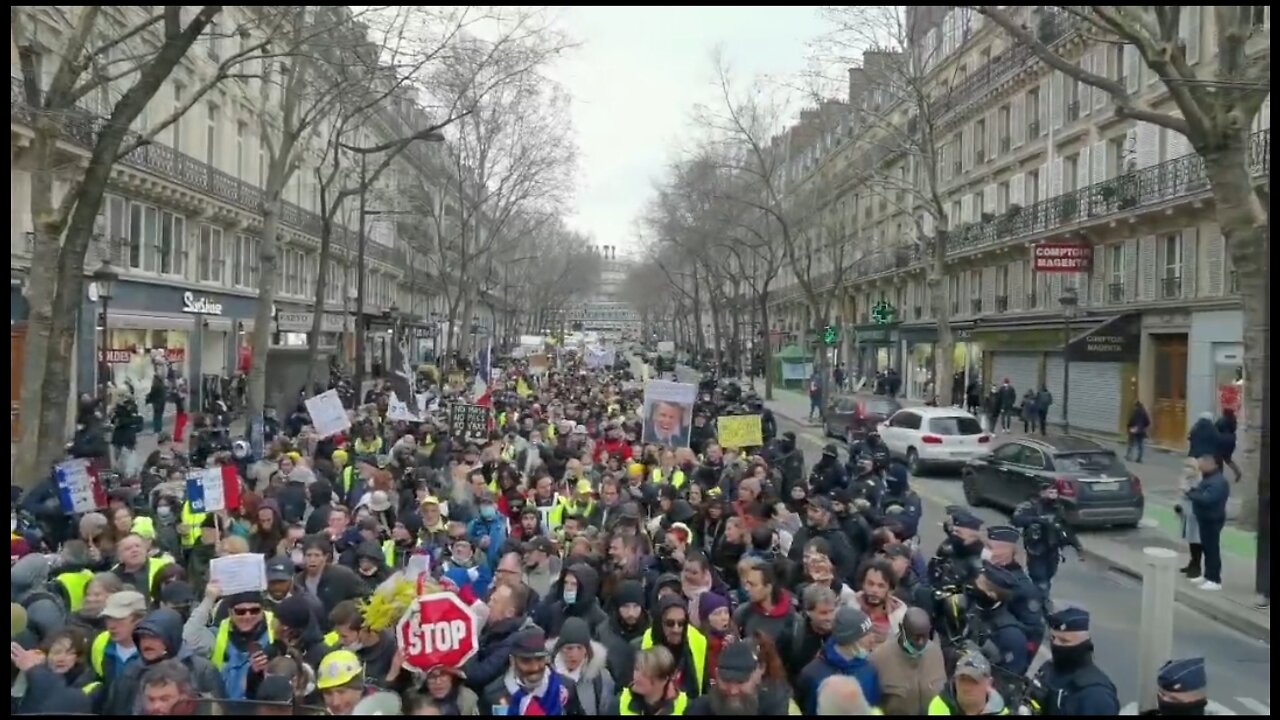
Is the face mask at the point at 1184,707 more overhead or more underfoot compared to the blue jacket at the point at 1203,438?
more underfoot

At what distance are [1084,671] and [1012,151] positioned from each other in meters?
33.6

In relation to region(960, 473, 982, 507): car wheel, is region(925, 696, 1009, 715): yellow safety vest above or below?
above

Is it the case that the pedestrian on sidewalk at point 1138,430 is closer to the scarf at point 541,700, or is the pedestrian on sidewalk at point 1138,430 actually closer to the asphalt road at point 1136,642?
the asphalt road at point 1136,642

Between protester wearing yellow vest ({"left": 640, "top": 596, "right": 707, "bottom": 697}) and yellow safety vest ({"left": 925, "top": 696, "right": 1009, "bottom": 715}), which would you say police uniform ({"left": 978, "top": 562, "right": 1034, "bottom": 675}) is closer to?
yellow safety vest ({"left": 925, "top": 696, "right": 1009, "bottom": 715})

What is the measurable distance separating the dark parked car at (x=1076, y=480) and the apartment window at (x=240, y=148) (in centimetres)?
2752

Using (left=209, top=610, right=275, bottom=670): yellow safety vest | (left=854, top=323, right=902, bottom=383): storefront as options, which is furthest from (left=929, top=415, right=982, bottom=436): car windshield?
(left=854, top=323, right=902, bottom=383): storefront

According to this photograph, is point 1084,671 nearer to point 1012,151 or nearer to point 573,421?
point 573,421

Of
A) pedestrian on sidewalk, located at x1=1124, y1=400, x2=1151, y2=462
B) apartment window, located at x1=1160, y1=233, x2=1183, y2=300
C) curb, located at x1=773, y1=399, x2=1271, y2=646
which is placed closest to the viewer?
curb, located at x1=773, y1=399, x2=1271, y2=646

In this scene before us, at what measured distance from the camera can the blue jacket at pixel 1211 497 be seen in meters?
10.9

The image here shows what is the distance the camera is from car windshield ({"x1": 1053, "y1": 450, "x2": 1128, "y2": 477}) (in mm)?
15070

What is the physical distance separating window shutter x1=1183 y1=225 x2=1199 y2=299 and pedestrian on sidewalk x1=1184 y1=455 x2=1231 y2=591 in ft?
50.8

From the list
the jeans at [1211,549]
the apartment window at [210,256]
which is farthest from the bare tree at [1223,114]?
the apartment window at [210,256]

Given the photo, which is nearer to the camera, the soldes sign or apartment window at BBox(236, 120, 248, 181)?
the soldes sign

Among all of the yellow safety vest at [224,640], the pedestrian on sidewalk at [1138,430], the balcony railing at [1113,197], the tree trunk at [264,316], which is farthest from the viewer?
the balcony railing at [1113,197]
